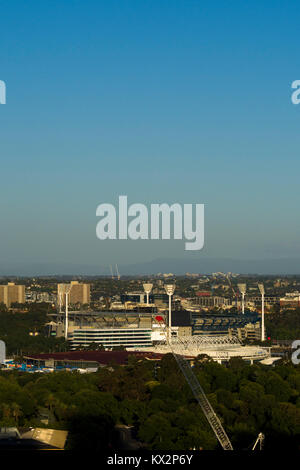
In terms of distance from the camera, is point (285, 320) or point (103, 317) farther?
point (285, 320)

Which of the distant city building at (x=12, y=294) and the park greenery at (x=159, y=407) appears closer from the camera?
the park greenery at (x=159, y=407)

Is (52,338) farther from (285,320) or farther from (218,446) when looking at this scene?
(218,446)

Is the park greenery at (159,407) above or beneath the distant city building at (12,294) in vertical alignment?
beneath

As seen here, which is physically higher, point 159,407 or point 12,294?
point 12,294

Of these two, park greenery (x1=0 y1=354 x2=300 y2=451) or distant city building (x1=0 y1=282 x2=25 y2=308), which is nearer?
park greenery (x1=0 y1=354 x2=300 y2=451)

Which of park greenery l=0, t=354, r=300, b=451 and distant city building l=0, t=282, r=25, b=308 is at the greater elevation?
distant city building l=0, t=282, r=25, b=308

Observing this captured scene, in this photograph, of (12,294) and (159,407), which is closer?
(159,407)

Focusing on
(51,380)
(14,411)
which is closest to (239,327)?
(51,380)
